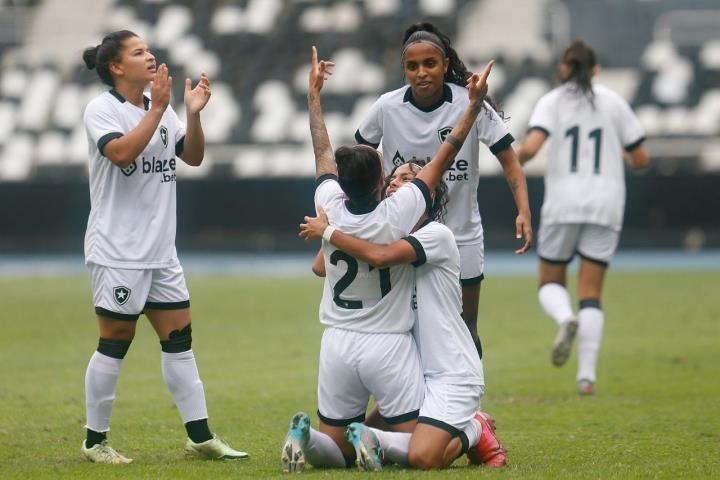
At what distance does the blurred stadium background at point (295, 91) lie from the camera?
2512 centimetres

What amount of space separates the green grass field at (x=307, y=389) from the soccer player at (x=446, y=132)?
1100 millimetres

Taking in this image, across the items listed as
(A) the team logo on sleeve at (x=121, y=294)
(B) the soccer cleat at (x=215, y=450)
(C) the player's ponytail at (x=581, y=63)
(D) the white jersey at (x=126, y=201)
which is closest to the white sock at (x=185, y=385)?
(B) the soccer cleat at (x=215, y=450)

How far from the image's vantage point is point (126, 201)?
657cm

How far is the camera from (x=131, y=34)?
22.0ft

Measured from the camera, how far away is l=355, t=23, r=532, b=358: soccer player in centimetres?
686

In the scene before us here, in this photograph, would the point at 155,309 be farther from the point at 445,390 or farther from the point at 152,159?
the point at 445,390

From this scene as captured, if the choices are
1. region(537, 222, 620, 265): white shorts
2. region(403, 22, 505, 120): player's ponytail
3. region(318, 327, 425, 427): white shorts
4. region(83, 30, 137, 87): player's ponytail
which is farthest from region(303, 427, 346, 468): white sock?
region(537, 222, 620, 265): white shorts

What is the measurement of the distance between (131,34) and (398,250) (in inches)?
74.3

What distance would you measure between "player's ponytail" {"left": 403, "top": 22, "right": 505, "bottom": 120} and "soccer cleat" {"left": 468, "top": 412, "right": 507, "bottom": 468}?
1.73 meters

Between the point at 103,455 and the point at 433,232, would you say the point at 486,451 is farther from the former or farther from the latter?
the point at 103,455

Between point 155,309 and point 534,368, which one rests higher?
point 155,309

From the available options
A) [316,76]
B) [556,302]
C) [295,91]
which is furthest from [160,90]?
[295,91]

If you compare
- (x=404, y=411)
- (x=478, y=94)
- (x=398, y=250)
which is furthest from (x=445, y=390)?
(x=478, y=94)

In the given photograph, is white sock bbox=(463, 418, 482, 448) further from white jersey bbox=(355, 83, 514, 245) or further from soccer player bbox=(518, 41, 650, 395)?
soccer player bbox=(518, 41, 650, 395)
